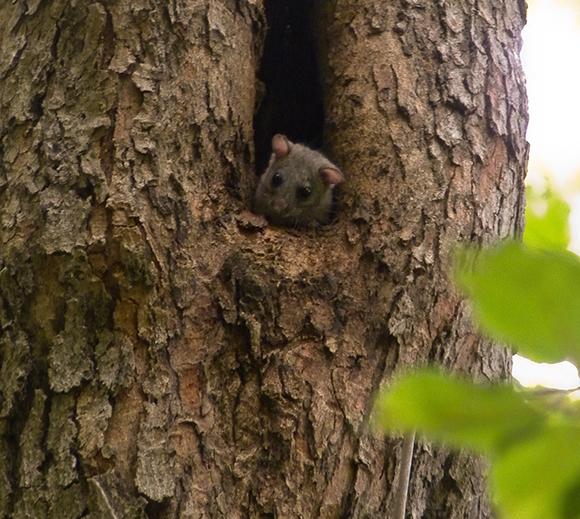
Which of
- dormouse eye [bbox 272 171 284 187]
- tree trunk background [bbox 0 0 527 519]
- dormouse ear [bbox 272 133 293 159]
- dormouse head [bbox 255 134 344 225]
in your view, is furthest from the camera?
dormouse eye [bbox 272 171 284 187]

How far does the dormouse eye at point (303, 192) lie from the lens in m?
4.23

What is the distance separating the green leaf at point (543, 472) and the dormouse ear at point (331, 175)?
99.6 inches

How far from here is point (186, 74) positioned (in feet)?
8.98

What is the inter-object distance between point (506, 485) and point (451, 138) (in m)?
2.37

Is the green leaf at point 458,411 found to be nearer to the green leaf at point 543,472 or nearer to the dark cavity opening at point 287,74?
the green leaf at point 543,472

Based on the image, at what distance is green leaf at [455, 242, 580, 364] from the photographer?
0.59 meters

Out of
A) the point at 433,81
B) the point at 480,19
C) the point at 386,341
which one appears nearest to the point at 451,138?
the point at 433,81

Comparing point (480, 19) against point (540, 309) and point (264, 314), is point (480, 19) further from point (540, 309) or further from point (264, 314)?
point (540, 309)

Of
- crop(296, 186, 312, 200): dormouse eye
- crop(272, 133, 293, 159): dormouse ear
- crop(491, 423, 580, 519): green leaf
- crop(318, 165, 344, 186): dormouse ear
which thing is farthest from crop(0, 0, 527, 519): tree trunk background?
crop(491, 423, 580, 519): green leaf

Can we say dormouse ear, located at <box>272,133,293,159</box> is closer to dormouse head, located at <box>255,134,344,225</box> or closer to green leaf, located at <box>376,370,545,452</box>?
dormouse head, located at <box>255,134,344,225</box>

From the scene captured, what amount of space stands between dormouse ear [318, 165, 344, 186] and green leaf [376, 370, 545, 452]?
99.9 inches

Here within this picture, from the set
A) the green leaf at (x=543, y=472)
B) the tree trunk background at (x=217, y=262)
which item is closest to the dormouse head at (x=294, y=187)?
the tree trunk background at (x=217, y=262)

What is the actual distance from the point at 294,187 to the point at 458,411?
3767 millimetres

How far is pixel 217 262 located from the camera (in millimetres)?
2564
